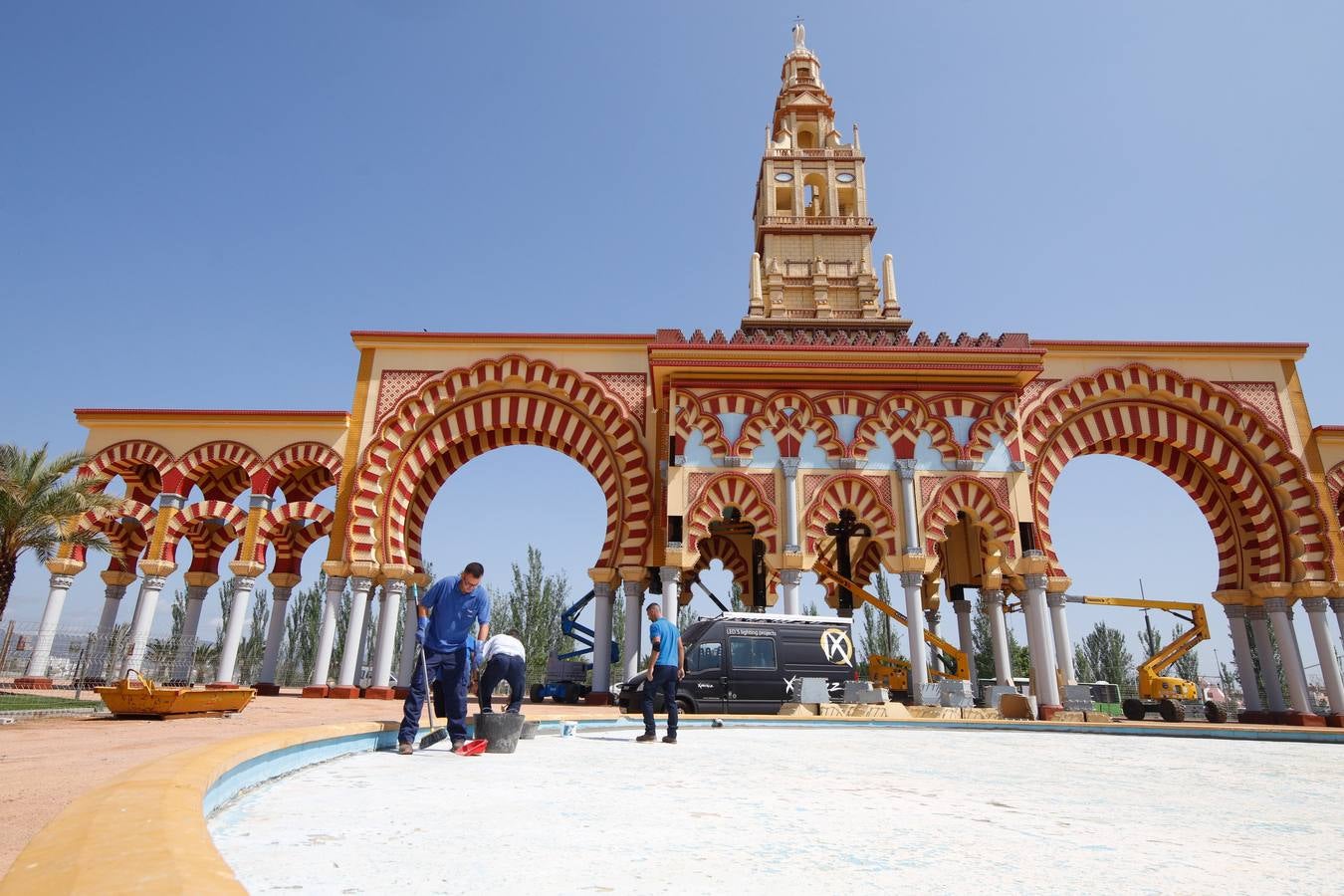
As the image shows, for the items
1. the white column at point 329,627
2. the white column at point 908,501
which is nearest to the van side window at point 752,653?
the white column at point 908,501

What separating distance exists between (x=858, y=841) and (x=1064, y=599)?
15491 millimetres

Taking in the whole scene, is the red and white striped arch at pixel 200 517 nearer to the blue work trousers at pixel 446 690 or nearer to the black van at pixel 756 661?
the black van at pixel 756 661

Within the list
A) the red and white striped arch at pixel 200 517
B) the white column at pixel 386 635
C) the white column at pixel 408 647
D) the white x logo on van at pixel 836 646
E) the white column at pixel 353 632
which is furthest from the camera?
the red and white striped arch at pixel 200 517

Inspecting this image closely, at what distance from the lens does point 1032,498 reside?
55.2 ft

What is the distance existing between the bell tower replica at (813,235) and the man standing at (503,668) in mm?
18670

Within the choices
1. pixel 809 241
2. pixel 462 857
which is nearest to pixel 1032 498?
pixel 809 241

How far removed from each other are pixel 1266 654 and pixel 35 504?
2736 centimetres

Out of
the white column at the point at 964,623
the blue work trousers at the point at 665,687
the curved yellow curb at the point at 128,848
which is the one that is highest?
the white column at the point at 964,623

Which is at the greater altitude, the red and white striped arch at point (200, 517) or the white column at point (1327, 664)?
the red and white striped arch at point (200, 517)

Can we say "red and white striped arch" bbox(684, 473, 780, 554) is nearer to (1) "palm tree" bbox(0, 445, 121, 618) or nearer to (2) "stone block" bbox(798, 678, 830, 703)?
(2) "stone block" bbox(798, 678, 830, 703)

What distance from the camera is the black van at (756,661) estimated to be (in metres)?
12.7

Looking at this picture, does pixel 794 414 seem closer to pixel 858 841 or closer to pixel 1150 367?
pixel 1150 367

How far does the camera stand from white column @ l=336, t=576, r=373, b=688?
52.6ft

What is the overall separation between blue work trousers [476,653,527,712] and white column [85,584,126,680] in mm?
14205
